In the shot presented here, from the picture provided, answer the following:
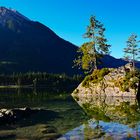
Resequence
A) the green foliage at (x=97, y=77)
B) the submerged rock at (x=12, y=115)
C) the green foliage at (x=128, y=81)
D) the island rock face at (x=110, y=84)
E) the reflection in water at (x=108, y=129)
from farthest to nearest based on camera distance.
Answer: the green foliage at (x=97, y=77) → the island rock face at (x=110, y=84) → the green foliage at (x=128, y=81) → the submerged rock at (x=12, y=115) → the reflection in water at (x=108, y=129)

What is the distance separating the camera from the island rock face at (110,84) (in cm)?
7819

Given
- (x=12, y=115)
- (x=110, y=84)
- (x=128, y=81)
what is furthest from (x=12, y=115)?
(x=110, y=84)

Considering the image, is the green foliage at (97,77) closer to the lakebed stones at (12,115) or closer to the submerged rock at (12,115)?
the submerged rock at (12,115)

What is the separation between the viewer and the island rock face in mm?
78188

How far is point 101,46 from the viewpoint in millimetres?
100000

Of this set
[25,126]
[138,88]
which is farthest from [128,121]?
[138,88]

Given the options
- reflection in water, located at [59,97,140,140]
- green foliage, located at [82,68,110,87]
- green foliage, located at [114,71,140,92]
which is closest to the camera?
reflection in water, located at [59,97,140,140]

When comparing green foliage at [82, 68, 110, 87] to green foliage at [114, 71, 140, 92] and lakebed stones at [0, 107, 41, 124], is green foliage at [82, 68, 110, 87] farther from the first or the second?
lakebed stones at [0, 107, 41, 124]

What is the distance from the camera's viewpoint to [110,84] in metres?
81.8

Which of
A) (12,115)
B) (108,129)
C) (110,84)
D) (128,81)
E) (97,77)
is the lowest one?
(108,129)

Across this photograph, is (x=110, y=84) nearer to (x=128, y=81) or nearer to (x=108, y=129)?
(x=128, y=81)

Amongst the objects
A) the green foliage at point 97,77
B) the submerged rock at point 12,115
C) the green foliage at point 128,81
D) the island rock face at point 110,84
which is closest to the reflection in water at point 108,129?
the submerged rock at point 12,115

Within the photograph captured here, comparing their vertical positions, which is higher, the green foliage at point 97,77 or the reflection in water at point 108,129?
the green foliage at point 97,77

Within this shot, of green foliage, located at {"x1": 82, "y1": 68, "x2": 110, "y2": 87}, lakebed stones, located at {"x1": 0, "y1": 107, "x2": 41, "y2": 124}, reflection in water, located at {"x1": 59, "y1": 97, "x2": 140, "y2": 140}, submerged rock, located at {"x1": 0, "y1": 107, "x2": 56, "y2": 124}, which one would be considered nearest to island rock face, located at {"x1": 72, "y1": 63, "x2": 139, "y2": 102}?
green foliage, located at {"x1": 82, "y1": 68, "x2": 110, "y2": 87}
